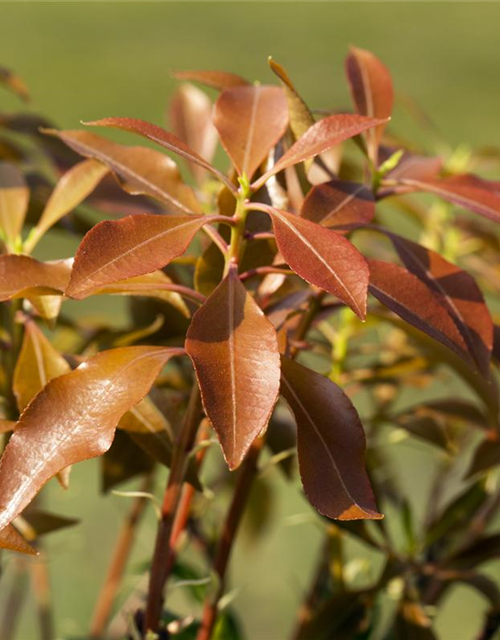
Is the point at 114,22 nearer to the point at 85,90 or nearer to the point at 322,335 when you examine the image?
the point at 85,90

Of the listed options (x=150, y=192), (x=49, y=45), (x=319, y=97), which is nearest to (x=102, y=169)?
(x=150, y=192)

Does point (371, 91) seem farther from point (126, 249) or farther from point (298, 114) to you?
point (126, 249)

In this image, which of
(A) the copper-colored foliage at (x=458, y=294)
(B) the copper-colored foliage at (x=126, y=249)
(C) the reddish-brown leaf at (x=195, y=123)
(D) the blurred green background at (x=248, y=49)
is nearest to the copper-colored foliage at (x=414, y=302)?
(A) the copper-colored foliage at (x=458, y=294)

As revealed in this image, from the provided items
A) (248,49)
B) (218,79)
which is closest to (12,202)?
(218,79)

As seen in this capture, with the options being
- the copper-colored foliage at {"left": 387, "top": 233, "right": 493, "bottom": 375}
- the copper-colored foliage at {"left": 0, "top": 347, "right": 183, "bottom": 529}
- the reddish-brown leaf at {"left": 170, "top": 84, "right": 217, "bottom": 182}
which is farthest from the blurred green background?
the copper-colored foliage at {"left": 0, "top": 347, "right": 183, "bottom": 529}

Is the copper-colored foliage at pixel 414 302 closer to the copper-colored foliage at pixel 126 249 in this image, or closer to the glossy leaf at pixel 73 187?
the copper-colored foliage at pixel 126 249
